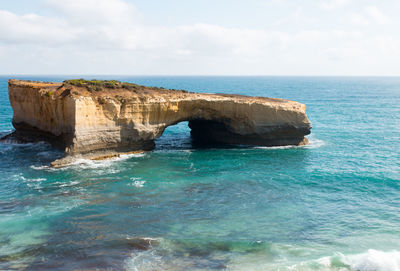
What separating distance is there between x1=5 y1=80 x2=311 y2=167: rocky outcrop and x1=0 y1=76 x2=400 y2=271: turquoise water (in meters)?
2.46

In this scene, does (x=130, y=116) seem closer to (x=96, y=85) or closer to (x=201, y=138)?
(x=96, y=85)

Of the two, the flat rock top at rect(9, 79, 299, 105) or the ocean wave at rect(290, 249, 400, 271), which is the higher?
the flat rock top at rect(9, 79, 299, 105)

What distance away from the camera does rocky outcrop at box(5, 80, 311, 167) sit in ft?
133

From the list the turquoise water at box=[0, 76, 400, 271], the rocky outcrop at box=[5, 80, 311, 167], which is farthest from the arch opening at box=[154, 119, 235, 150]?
the turquoise water at box=[0, 76, 400, 271]

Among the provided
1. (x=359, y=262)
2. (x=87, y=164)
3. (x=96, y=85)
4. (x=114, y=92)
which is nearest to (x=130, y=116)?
(x=114, y=92)

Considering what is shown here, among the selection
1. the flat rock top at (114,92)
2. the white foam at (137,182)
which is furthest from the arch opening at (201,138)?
the white foam at (137,182)

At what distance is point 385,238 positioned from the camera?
2458 cm

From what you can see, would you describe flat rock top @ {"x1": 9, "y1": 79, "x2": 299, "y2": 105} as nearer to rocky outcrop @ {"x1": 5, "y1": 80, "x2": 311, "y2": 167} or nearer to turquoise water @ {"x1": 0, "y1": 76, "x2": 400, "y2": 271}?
rocky outcrop @ {"x1": 5, "y1": 80, "x2": 311, "y2": 167}

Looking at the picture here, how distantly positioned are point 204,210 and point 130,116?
62.1ft

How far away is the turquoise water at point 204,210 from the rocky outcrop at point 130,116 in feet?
8.08

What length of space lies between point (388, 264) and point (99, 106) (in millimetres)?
32068

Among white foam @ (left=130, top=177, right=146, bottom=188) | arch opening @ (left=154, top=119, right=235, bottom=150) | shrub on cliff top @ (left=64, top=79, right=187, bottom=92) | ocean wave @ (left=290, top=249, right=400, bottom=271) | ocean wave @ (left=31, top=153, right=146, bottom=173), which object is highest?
shrub on cliff top @ (left=64, top=79, right=187, bottom=92)

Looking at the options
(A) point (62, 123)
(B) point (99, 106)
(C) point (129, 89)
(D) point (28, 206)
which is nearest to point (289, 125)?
(C) point (129, 89)

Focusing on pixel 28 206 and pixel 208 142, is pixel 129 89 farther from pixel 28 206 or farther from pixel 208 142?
pixel 28 206
